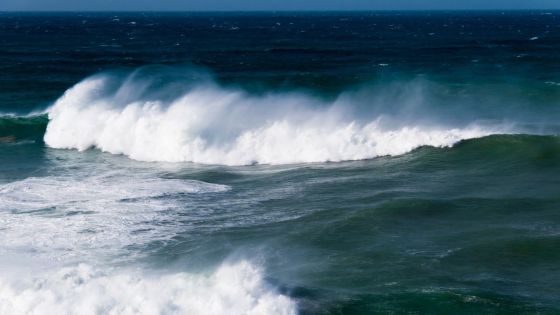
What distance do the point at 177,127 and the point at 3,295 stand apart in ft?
50.5

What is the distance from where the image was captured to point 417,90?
39062mm

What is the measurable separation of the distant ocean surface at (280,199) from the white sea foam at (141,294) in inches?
1.4

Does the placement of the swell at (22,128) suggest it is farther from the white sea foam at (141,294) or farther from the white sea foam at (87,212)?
the white sea foam at (141,294)

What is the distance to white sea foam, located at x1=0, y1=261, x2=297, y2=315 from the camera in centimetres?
1261

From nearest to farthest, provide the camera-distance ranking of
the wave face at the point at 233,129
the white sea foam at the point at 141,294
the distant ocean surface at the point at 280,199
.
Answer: the white sea foam at the point at 141,294 → the distant ocean surface at the point at 280,199 → the wave face at the point at 233,129

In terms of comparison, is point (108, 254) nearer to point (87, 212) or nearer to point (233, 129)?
point (87, 212)

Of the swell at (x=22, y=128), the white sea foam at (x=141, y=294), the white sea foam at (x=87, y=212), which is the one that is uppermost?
the swell at (x=22, y=128)

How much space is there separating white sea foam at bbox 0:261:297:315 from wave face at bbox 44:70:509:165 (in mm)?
11964

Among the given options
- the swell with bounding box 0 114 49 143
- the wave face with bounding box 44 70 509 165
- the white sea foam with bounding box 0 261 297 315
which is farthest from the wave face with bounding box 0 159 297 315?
the swell with bounding box 0 114 49 143

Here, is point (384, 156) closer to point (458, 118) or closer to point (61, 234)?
point (458, 118)

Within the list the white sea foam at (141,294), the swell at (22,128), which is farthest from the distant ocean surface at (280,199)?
the swell at (22,128)

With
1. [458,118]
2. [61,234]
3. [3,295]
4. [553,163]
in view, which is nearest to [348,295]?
[3,295]

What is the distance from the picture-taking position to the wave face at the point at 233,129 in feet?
84.8

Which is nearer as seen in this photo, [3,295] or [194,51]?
[3,295]
